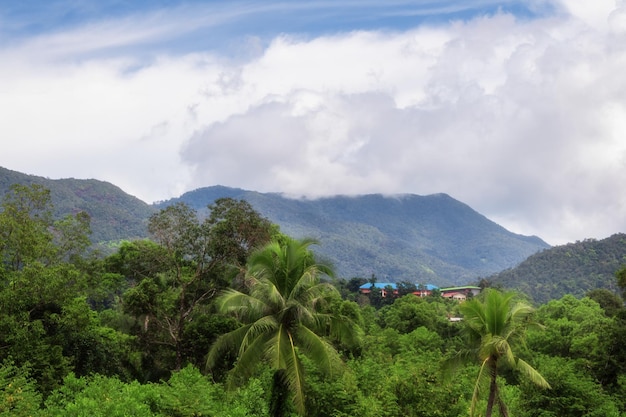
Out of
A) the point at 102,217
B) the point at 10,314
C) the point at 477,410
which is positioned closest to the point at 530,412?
the point at 477,410

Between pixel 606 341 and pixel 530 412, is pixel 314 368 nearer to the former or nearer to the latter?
pixel 530 412

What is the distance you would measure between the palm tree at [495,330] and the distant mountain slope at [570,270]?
10849 cm

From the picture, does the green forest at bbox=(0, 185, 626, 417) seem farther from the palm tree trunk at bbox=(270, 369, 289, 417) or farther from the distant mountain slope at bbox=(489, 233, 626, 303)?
the distant mountain slope at bbox=(489, 233, 626, 303)

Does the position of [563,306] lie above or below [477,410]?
above

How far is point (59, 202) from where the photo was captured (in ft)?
563

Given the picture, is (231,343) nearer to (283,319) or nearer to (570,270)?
(283,319)

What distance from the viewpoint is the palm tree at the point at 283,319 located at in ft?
49.3

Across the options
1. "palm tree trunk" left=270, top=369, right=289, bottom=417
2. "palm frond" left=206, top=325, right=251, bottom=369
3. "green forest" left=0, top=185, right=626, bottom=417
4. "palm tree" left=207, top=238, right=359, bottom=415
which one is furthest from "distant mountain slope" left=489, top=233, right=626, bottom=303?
"palm frond" left=206, top=325, right=251, bottom=369

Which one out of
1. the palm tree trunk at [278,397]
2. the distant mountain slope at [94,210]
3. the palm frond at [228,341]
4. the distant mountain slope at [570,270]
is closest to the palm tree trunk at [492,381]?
the palm tree trunk at [278,397]

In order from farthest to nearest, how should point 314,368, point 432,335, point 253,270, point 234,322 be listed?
point 432,335, point 234,322, point 314,368, point 253,270

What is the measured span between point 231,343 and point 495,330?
6993 mm

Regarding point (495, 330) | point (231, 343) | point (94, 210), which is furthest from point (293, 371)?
point (94, 210)

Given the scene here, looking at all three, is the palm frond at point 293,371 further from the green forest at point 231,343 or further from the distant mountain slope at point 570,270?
the distant mountain slope at point 570,270

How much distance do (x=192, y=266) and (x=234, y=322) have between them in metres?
7.79
